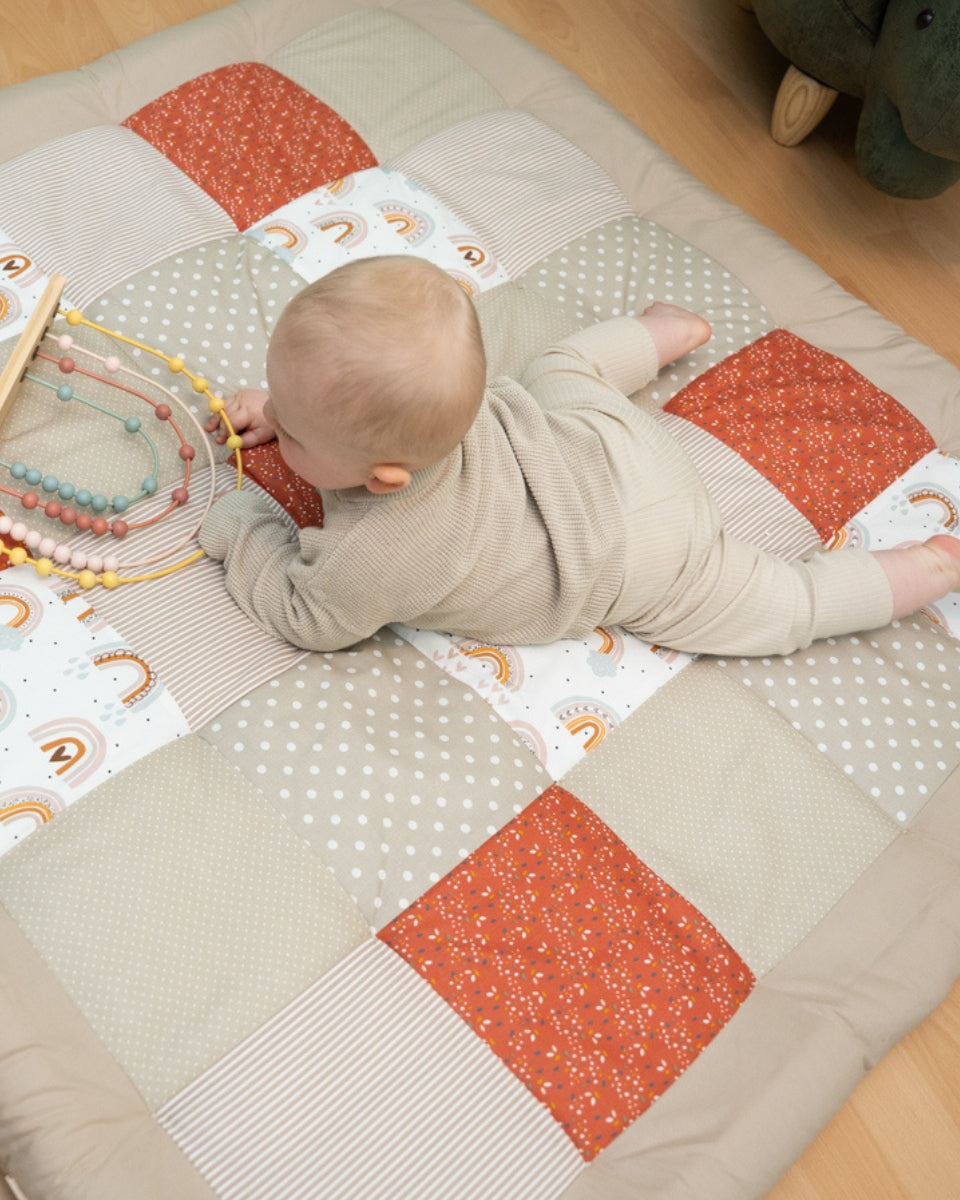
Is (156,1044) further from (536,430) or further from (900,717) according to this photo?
(900,717)

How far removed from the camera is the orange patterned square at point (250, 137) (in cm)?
129

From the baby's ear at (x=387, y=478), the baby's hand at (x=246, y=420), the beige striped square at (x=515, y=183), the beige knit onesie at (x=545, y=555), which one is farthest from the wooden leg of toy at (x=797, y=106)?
the baby's ear at (x=387, y=478)

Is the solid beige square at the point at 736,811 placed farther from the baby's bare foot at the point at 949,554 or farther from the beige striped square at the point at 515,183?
the beige striped square at the point at 515,183

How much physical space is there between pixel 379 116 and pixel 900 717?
0.92 meters

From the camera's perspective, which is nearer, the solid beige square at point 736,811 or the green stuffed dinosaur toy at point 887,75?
the solid beige square at point 736,811

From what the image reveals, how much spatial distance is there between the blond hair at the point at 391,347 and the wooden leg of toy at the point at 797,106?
1.12 meters

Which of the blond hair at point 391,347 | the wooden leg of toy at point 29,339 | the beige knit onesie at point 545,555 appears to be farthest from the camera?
the wooden leg of toy at point 29,339

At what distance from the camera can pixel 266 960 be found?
2.84 ft

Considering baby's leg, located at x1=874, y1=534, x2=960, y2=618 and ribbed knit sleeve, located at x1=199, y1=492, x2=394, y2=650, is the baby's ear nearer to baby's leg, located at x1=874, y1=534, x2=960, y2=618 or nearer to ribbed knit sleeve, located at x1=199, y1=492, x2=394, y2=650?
ribbed knit sleeve, located at x1=199, y1=492, x2=394, y2=650

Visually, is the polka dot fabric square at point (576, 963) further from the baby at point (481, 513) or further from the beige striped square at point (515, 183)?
the beige striped square at point (515, 183)

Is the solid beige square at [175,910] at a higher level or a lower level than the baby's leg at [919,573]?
lower

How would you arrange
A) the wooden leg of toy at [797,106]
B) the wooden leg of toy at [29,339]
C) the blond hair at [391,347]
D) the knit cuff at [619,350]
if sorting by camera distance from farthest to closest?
the wooden leg of toy at [797,106] → the knit cuff at [619,350] → the wooden leg of toy at [29,339] → the blond hair at [391,347]

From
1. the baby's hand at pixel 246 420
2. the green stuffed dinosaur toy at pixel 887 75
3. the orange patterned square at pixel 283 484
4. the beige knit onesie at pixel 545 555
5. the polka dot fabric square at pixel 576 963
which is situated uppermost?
the green stuffed dinosaur toy at pixel 887 75

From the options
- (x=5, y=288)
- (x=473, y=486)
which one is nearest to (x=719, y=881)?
(x=473, y=486)
